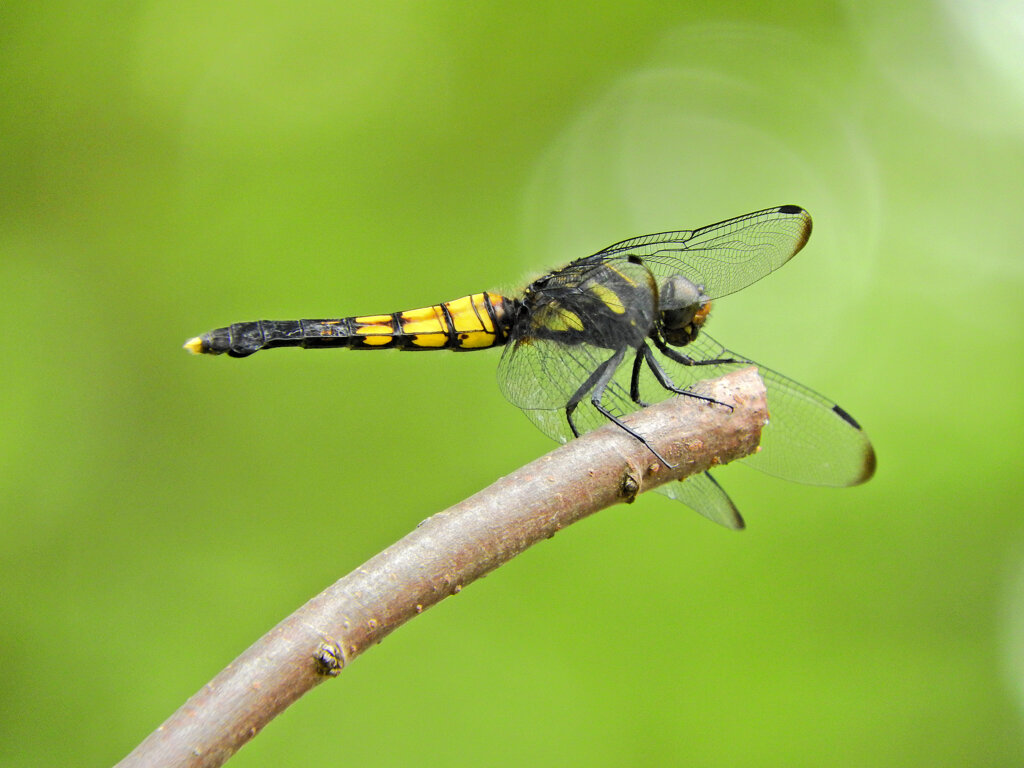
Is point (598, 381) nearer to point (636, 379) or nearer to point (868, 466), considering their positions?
point (636, 379)

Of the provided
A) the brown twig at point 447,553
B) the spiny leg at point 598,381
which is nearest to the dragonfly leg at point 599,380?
the spiny leg at point 598,381

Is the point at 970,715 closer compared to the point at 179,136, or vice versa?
the point at 970,715

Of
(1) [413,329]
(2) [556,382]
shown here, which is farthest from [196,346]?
(2) [556,382]

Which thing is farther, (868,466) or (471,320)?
(471,320)

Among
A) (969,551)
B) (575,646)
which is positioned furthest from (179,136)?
(969,551)

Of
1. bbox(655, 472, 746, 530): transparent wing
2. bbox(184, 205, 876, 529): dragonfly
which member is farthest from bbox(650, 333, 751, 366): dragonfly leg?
bbox(655, 472, 746, 530): transparent wing

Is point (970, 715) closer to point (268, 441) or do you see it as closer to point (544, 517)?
point (544, 517)

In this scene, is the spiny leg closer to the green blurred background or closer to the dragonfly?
the dragonfly

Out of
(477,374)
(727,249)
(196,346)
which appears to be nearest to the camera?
(196,346)
